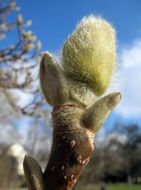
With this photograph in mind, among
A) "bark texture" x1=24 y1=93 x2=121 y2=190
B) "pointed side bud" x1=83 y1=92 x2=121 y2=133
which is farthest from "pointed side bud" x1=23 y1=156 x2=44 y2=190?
"pointed side bud" x1=83 y1=92 x2=121 y2=133

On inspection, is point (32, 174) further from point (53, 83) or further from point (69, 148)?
point (53, 83)

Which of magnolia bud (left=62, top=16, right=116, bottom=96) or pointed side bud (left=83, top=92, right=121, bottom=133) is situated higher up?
magnolia bud (left=62, top=16, right=116, bottom=96)

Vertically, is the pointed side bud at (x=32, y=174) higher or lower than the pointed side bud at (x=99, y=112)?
lower

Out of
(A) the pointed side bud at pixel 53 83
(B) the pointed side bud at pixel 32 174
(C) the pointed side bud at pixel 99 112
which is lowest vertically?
(B) the pointed side bud at pixel 32 174

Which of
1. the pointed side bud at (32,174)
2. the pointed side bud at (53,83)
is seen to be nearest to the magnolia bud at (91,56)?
the pointed side bud at (53,83)

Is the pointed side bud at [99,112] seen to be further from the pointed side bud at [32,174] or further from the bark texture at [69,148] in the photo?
the pointed side bud at [32,174]

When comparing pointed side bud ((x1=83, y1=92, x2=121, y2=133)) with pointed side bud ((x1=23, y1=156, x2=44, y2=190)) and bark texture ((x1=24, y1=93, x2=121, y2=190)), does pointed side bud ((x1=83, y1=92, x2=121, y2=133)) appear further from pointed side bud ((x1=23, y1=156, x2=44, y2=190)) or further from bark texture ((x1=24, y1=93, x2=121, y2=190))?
pointed side bud ((x1=23, y1=156, x2=44, y2=190))
